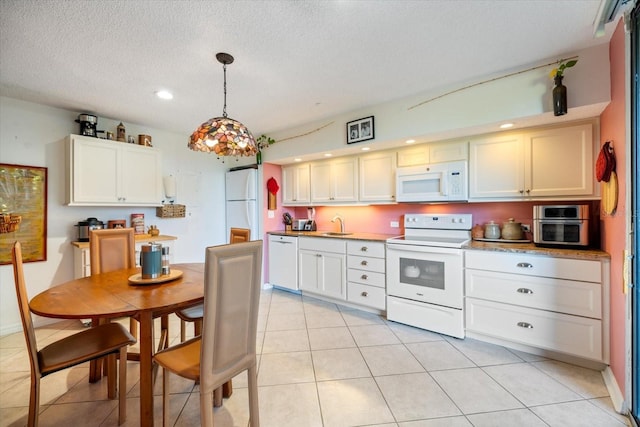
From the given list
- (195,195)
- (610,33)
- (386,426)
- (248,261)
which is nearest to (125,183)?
(195,195)

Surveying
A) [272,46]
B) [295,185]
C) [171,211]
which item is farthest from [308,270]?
[272,46]

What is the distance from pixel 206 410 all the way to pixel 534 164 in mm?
3124

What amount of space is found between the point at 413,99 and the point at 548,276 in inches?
80.2

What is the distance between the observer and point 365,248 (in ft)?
10.8

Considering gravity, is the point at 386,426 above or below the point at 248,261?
below

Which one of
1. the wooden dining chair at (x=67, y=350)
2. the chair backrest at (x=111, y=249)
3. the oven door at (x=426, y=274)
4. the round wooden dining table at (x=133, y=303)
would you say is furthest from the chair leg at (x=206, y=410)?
the oven door at (x=426, y=274)

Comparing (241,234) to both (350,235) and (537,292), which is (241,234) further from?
(537,292)

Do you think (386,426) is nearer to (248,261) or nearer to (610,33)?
(248,261)

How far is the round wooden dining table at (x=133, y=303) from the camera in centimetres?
134

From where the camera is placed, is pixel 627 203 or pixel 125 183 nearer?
pixel 627 203

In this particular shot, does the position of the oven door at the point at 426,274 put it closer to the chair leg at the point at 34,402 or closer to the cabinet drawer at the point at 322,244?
the cabinet drawer at the point at 322,244

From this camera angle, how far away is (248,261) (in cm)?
140

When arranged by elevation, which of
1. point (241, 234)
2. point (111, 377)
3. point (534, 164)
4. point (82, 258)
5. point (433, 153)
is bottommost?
point (111, 377)

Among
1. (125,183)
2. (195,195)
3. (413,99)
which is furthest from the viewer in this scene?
(195,195)
